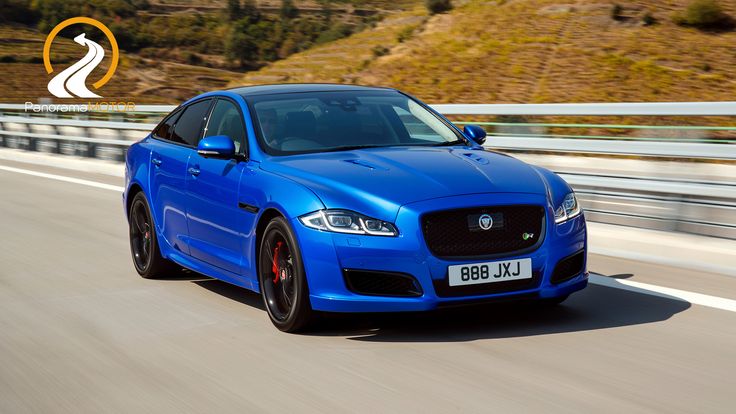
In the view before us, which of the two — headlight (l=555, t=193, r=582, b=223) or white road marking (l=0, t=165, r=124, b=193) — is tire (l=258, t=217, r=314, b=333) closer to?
headlight (l=555, t=193, r=582, b=223)

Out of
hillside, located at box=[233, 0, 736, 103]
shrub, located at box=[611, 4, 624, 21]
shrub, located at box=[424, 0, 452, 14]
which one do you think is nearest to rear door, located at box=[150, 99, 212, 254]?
hillside, located at box=[233, 0, 736, 103]

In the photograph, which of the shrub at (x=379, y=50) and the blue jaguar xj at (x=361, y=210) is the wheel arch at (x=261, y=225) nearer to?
the blue jaguar xj at (x=361, y=210)

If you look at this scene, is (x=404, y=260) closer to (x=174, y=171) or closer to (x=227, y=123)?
(x=227, y=123)

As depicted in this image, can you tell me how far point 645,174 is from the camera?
9.06 metres

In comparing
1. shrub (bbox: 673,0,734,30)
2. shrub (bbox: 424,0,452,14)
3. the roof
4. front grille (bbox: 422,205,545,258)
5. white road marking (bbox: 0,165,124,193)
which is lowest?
shrub (bbox: 424,0,452,14)

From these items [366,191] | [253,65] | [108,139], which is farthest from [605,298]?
[253,65]

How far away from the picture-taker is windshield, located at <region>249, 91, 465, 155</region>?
663cm

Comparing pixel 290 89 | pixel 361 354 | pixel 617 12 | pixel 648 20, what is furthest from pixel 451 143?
pixel 617 12

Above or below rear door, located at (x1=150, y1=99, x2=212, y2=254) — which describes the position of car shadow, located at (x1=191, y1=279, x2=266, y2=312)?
below

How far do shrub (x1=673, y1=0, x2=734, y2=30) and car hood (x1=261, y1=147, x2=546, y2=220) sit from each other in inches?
1856

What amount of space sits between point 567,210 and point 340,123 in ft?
5.19

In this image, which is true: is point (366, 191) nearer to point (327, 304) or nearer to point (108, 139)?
point (327, 304)

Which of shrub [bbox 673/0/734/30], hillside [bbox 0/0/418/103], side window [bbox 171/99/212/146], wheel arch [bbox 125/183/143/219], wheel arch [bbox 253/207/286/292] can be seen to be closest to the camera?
wheel arch [bbox 253/207/286/292]

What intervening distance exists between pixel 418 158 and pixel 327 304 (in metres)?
1.07
